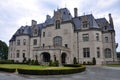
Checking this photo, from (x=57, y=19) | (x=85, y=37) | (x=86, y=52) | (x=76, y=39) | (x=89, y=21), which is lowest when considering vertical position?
(x=86, y=52)

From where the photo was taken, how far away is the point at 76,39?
4425 cm

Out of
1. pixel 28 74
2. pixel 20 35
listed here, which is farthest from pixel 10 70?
pixel 20 35

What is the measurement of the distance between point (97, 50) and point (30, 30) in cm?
2648

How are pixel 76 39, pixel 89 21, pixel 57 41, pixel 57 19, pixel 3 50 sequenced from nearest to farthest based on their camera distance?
pixel 89 21
pixel 76 39
pixel 57 41
pixel 57 19
pixel 3 50

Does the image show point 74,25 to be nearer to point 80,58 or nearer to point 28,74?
point 80,58

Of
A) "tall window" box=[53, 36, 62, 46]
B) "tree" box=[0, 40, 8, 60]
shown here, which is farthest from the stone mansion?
"tree" box=[0, 40, 8, 60]

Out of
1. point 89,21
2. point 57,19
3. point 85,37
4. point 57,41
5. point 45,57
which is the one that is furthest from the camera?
point 57,19

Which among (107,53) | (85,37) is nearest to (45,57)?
(85,37)

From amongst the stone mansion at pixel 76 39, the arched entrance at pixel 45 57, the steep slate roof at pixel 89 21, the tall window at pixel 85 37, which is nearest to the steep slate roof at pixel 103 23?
the stone mansion at pixel 76 39

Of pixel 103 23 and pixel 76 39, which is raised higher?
pixel 103 23

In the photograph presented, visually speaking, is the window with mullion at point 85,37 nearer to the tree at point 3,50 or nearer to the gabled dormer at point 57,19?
the gabled dormer at point 57,19

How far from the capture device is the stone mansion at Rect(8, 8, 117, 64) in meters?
41.0

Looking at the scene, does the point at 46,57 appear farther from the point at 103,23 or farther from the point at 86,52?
the point at 103,23

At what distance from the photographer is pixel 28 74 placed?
65.5ft
